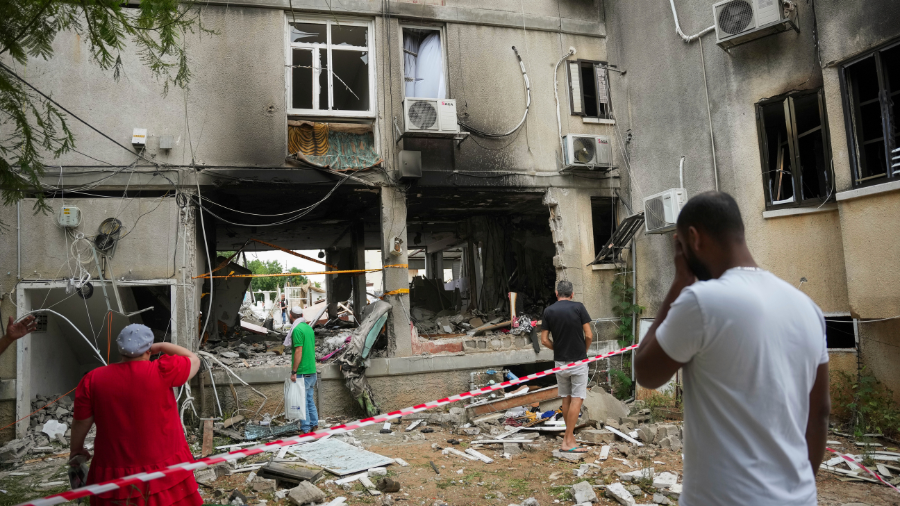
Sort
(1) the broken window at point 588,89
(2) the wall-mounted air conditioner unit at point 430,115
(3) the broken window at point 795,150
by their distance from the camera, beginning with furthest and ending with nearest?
(1) the broken window at point 588,89
(2) the wall-mounted air conditioner unit at point 430,115
(3) the broken window at point 795,150

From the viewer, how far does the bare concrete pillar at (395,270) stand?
9.77 metres

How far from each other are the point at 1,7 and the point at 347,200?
8048 millimetres

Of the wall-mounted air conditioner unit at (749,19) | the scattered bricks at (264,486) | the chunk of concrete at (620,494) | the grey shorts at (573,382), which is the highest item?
the wall-mounted air conditioner unit at (749,19)

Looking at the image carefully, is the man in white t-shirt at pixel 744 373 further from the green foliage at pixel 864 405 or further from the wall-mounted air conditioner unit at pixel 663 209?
the wall-mounted air conditioner unit at pixel 663 209

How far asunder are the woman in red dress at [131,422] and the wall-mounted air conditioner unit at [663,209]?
7.70 meters

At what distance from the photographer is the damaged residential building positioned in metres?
7.42

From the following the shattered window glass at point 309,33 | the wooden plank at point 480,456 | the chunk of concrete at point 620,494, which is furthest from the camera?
the shattered window glass at point 309,33

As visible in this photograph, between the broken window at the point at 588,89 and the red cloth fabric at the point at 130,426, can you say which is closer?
the red cloth fabric at the point at 130,426

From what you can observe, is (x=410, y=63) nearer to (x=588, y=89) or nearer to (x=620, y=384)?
(x=588, y=89)

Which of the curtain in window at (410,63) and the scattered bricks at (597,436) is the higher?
the curtain in window at (410,63)

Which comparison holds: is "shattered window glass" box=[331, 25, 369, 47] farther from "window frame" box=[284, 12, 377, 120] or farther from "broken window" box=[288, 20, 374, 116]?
"window frame" box=[284, 12, 377, 120]

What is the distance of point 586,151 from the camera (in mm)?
10617

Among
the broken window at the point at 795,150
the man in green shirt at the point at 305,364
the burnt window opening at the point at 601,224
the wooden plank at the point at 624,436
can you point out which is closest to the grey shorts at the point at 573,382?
the wooden plank at the point at 624,436

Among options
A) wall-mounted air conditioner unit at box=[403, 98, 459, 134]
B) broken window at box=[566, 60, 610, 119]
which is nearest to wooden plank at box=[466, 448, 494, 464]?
wall-mounted air conditioner unit at box=[403, 98, 459, 134]
